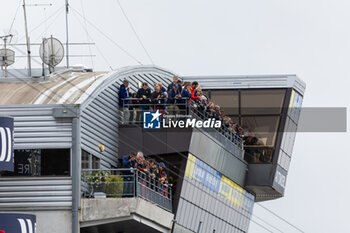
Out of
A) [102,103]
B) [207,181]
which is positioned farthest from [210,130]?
[102,103]

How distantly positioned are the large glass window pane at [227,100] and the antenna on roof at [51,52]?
12.2 meters

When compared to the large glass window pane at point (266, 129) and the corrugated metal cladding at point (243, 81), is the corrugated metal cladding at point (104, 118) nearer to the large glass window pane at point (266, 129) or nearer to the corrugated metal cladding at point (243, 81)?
the corrugated metal cladding at point (243, 81)

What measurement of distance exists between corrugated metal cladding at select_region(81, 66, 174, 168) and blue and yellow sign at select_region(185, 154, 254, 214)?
147 inches

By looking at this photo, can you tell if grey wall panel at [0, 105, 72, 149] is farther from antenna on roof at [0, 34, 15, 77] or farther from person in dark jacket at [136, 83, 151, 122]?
antenna on roof at [0, 34, 15, 77]

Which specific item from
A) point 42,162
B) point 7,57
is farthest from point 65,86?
point 7,57

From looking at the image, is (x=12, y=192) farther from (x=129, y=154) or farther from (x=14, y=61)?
(x=14, y=61)

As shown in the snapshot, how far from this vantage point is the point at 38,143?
4469 centimetres

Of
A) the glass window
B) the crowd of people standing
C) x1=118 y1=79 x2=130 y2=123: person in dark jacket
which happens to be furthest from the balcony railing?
the glass window

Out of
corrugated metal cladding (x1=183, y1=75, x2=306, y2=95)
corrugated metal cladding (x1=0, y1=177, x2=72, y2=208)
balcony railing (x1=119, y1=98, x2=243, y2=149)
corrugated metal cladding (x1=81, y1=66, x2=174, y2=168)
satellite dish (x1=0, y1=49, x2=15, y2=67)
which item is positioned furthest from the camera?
corrugated metal cladding (x1=183, y1=75, x2=306, y2=95)

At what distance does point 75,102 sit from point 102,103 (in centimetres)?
284

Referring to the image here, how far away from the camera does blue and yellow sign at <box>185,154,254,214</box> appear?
51.5 meters

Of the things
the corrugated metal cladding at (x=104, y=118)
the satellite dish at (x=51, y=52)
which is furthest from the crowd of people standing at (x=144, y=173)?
the satellite dish at (x=51, y=52)

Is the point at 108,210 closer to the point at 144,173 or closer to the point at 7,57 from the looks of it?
the point at 144,173

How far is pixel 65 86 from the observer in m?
48.8
